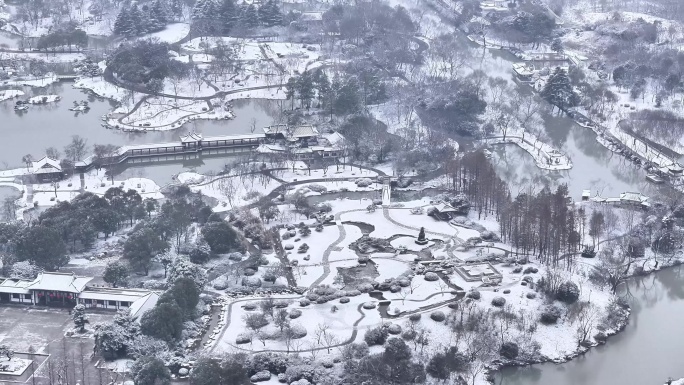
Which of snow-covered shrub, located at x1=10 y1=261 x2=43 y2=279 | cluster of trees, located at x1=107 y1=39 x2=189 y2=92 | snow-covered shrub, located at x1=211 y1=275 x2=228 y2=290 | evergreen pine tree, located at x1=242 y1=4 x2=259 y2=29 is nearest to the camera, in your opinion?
snow-covered shrub, located at x1=10 y1=261 x2=43 y2=279

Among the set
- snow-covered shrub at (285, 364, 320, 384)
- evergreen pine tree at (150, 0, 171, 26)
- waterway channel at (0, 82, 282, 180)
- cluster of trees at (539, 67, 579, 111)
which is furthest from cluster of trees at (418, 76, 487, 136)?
snow-covered shrub at (285, 364, 320, 384)

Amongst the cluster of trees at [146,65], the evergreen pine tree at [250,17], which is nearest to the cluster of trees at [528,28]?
the evergreen pine tree at [250,17]

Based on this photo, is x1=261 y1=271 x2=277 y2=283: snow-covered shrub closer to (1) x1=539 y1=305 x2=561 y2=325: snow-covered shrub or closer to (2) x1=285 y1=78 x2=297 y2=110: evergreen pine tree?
(1) x1=539 y1=305 x2=561 y2=325: snow-covered shrub

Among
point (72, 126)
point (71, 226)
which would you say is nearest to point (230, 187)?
point (71, 226)

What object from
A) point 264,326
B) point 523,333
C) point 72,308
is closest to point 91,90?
point 72,308

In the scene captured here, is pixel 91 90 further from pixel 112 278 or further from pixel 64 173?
pixel 112 278

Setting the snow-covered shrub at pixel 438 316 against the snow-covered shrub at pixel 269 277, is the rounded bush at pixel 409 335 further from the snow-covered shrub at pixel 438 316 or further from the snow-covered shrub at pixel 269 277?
the snow-covered shrub at pixel 269 277
